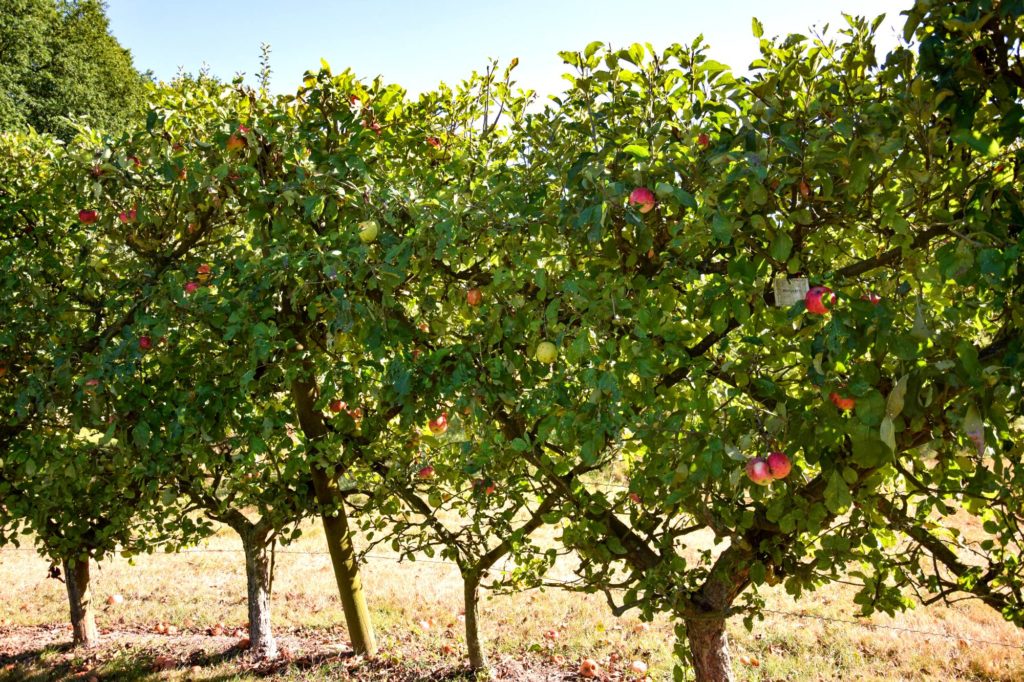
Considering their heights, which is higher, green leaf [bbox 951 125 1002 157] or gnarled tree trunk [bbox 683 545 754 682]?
green leaf [bbox 951 125 1002 157]

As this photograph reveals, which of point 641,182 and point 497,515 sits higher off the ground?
point 641,182

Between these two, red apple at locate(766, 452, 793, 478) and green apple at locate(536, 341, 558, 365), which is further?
green apple at locate(536, 341, 558, 365)

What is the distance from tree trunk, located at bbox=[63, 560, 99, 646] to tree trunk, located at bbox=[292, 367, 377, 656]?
193 centimetres

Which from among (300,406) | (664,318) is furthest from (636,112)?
(300,406)

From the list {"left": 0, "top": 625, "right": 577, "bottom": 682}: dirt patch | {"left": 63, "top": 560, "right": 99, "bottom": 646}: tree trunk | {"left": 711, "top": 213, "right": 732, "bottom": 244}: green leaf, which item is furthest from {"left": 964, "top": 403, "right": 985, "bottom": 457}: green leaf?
{"left": 63, "top": 560, "right": 99, "bottom": 646}: tree trunk

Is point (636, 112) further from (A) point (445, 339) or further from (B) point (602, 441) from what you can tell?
(A) point (445, 339)

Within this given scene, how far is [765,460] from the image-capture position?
2.08 meters

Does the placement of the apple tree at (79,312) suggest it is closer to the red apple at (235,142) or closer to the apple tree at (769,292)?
the red apple at (235,142)

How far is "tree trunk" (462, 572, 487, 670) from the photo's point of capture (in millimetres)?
4293

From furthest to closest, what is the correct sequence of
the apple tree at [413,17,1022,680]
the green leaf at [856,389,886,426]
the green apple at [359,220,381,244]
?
the green apple at [359,220,381,244] → the apple tree at [413,17,1022,680] → the green leaf at [856,389,886,426]

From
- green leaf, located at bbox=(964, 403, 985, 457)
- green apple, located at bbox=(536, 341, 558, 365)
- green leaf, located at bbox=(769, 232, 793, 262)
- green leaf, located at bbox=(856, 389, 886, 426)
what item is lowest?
green leaf, located at bbox=(964, 403, 985, 457)

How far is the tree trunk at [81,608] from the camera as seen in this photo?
5152 millimetres

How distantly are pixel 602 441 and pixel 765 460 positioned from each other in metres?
0.45

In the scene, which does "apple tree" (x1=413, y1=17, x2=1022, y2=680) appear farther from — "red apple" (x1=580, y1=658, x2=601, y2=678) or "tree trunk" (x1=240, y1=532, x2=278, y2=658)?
"tree trunk" (x1=240, y1=532, x2=278, y2=658)
